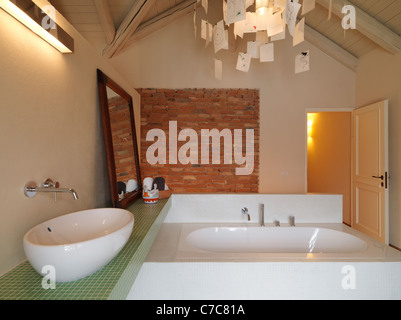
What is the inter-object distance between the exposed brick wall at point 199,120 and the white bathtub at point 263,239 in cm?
183

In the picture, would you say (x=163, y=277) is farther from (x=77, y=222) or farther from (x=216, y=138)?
(x=216, y=138)

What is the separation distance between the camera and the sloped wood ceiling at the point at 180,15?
262cm

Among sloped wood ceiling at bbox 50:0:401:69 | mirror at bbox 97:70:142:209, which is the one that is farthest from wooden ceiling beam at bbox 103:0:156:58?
mirror at bbox 97:70:142:209

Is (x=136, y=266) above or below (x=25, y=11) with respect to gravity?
below

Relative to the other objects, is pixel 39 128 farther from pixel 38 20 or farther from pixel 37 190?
pixel 38 20

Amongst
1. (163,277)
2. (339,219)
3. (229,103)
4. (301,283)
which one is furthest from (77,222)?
(229,103)

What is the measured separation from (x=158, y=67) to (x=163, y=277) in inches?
128

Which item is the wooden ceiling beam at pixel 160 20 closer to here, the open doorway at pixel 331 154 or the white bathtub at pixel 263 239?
the open doorway at pixel 331 154

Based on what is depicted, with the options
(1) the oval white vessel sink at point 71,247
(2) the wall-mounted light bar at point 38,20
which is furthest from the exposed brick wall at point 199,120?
(1) the oval white vessel sink at point 71,247

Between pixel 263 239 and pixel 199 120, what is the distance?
2.30m

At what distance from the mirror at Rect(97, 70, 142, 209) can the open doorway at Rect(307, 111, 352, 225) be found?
3.16m

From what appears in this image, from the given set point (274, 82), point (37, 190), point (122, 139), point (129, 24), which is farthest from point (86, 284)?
point (274, 82)
